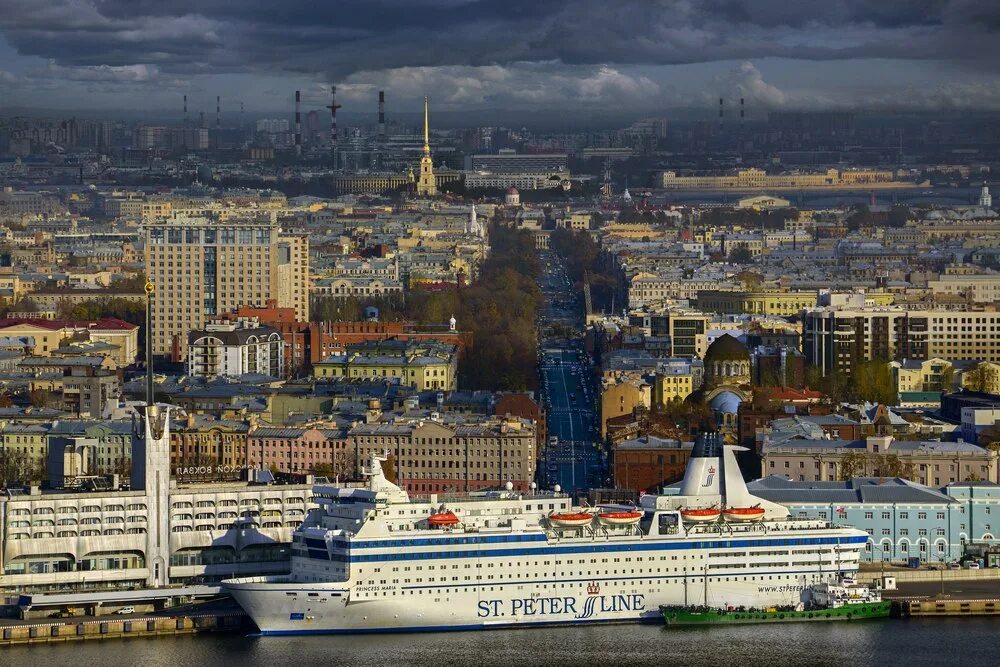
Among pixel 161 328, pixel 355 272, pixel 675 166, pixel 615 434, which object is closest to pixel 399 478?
pixel 615 434

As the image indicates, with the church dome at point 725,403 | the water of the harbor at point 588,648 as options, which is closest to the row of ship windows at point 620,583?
the water of the harbor at point 588,648

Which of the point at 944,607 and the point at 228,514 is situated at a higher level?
the point at 228,514

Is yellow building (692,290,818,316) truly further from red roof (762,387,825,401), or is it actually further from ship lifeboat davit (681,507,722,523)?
ship lifeboat davit (681,507,722,523)

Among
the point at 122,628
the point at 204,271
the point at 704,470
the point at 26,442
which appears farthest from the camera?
the point at 204,271

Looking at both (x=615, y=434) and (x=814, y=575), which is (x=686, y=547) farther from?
(x=615, y=434)

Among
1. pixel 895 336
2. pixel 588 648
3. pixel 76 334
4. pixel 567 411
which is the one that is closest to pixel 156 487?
pixel 588 648

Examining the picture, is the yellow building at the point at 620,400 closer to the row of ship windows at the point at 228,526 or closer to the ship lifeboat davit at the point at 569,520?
the row of ship windows at the point at 228,526

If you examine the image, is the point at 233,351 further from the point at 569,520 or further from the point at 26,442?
the point at 569,520
